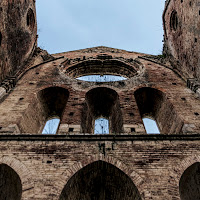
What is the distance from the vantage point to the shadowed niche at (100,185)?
5875mm

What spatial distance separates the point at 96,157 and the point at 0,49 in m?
7.48

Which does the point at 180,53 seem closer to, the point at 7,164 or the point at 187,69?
the point at 187,69

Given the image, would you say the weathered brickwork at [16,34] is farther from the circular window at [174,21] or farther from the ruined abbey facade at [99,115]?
the circular window at [174,21]

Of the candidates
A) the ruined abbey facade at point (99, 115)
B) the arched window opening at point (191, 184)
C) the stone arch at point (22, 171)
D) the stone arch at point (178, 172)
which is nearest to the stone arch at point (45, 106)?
the ruined abbey facade at point (99, 115)

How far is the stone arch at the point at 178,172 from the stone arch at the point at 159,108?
228 centimetres

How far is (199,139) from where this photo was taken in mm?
6883

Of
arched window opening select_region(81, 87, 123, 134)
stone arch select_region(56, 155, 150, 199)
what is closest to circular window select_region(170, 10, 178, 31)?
arched window opening select_region(81, 87, 123, 134)

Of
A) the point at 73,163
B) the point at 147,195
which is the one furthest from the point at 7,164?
the point at 147,195

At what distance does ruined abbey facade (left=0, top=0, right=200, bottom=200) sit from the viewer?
5934 mm

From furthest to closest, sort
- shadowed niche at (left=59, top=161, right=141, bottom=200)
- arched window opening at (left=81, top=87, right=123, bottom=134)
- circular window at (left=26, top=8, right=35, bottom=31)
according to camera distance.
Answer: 1. circular window at (left=26, top=8, right=35, bottom=31)
2. arched window opening at (left=81, top=87, right=123, bottom=134)
3. shadowed niche at (left=59, top=161, right=141, bottom=200)

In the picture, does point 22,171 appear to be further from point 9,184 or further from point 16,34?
point 16,34

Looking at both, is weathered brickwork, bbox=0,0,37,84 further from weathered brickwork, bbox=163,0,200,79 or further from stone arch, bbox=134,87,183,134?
weathered brickwork, bbox=163,0,200,79

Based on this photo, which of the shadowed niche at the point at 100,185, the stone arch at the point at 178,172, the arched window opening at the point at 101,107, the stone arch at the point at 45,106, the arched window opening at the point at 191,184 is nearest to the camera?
the stone arch at the point at 178,172

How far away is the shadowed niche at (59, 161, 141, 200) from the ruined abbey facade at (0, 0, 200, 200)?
3 cm
